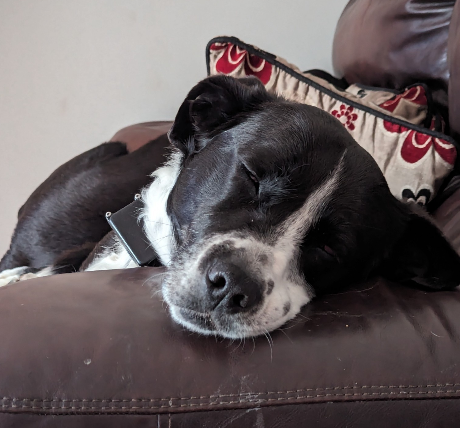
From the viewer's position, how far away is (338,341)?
0.72 metres

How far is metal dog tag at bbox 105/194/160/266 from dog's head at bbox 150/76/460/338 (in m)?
0.07

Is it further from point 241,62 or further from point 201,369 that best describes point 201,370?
point 241,62

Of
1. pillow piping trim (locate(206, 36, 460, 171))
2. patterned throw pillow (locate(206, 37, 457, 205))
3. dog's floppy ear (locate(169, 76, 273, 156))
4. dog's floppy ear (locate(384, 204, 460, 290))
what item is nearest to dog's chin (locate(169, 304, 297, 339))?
dog's floppy ear (locate(384, 204, 460, 290))

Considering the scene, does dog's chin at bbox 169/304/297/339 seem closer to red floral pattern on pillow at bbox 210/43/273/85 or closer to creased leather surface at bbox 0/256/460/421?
creased leather surface at bbox 0/256/460/421

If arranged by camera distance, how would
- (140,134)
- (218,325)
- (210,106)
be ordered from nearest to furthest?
(218,325)
(210,106)
(140,134)

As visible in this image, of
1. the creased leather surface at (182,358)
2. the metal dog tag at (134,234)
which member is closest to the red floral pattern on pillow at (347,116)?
the metal dog tag at (134,234)

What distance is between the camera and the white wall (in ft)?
8.43

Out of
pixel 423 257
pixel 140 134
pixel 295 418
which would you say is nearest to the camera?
pixel 295 418

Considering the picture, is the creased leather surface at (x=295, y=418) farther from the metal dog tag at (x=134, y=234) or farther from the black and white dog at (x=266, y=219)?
the metal dog tag at (x=134, y=234)

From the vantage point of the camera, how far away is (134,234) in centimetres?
134

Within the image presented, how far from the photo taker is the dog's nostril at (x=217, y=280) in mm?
846

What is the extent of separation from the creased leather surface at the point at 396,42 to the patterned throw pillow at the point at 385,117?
0.30 feet

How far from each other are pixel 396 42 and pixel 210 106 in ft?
3.60

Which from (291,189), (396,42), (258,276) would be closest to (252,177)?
(291,189)
